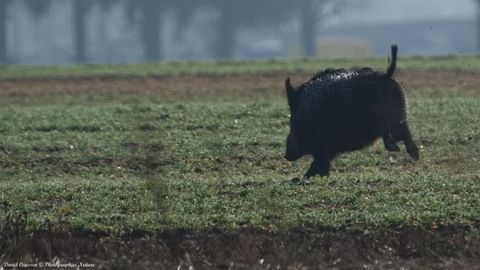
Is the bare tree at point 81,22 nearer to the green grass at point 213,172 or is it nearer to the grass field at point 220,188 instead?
the grass field at point 220,188

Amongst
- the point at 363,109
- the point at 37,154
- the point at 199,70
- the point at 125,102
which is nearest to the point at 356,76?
the point at 363,109

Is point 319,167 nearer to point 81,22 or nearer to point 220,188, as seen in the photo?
point 220,188

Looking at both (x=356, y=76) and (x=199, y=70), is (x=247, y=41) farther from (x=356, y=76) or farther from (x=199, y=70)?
(x=356, y=76)

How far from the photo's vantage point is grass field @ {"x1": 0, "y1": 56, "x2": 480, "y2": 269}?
1088 cm

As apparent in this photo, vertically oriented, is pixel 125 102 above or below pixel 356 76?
below

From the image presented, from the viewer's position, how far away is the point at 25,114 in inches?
852

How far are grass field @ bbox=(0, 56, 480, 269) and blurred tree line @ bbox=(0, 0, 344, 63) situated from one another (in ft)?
154

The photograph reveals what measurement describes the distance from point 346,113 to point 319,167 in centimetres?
120

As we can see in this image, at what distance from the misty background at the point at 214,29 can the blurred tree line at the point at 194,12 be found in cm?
7

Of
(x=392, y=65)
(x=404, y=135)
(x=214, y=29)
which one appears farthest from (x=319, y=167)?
(x=214, y=29)

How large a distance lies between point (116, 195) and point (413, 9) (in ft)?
282

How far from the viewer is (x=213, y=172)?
16219 millimetres

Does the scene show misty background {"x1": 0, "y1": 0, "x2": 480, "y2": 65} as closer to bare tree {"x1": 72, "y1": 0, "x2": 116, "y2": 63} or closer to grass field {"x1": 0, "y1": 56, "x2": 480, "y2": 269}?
bare tree {"x1": 72, "y1": 0, "x2": 116, "y2": 63}

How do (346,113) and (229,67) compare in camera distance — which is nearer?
(346,113)
